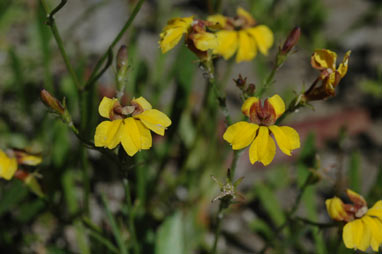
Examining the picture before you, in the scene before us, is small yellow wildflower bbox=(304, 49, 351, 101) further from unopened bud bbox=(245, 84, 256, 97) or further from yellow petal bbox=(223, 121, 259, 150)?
yellow petal bbox=(223, 121, 259, 150)

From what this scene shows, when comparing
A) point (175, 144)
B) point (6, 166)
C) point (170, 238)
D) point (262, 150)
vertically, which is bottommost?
point (175, 144)

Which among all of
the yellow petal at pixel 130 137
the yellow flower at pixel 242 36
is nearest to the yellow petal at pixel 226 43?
the yellow flower at pixel 242 36

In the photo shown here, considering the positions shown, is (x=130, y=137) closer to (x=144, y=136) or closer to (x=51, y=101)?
(x=144, y=136)

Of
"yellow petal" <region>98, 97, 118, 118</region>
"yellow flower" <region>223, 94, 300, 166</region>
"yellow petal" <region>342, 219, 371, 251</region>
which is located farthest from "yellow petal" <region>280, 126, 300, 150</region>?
"yellow petal" <region>98, 97, 118, 118</region>

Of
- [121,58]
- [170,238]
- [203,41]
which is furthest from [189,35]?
[170,238]

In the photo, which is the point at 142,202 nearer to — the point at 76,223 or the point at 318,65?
the point at 76,223

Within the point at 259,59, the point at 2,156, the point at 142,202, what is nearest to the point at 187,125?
the point at 259,59
